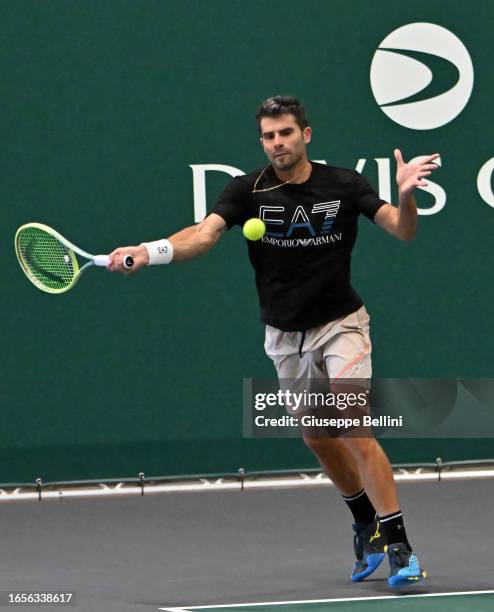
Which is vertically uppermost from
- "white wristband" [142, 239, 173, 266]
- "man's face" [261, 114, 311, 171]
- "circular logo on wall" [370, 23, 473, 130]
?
"circular logo on wall" [370, 23, 473, 130]

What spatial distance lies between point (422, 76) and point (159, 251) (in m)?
2.69

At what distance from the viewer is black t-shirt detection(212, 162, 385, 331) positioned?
5285mm

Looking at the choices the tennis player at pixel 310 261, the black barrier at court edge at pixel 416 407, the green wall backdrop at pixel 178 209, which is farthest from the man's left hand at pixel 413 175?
the black barrier at court edge at pixel 416 407

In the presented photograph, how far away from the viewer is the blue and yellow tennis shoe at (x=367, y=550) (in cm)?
527

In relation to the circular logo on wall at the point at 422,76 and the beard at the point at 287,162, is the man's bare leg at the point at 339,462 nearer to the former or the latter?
the beard at the point at 287,162

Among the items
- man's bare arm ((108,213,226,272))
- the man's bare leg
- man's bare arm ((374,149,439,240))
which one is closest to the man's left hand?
man's bare arm ((374,149,439,240))

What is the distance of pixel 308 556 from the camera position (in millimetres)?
5766

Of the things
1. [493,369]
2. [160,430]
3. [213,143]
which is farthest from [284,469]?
[213,143]

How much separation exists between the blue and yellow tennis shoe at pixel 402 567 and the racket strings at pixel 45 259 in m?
1.50

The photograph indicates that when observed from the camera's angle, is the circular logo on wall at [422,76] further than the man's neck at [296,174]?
Yes

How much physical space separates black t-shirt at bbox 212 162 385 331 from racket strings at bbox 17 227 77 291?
64 cm

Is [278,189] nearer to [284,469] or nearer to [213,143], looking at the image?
[213,143]

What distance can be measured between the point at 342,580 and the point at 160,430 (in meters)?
2.02

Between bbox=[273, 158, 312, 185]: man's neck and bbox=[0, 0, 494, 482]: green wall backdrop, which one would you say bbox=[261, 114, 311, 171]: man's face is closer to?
bbox=[273, 158, 312, 185]: man's neck
